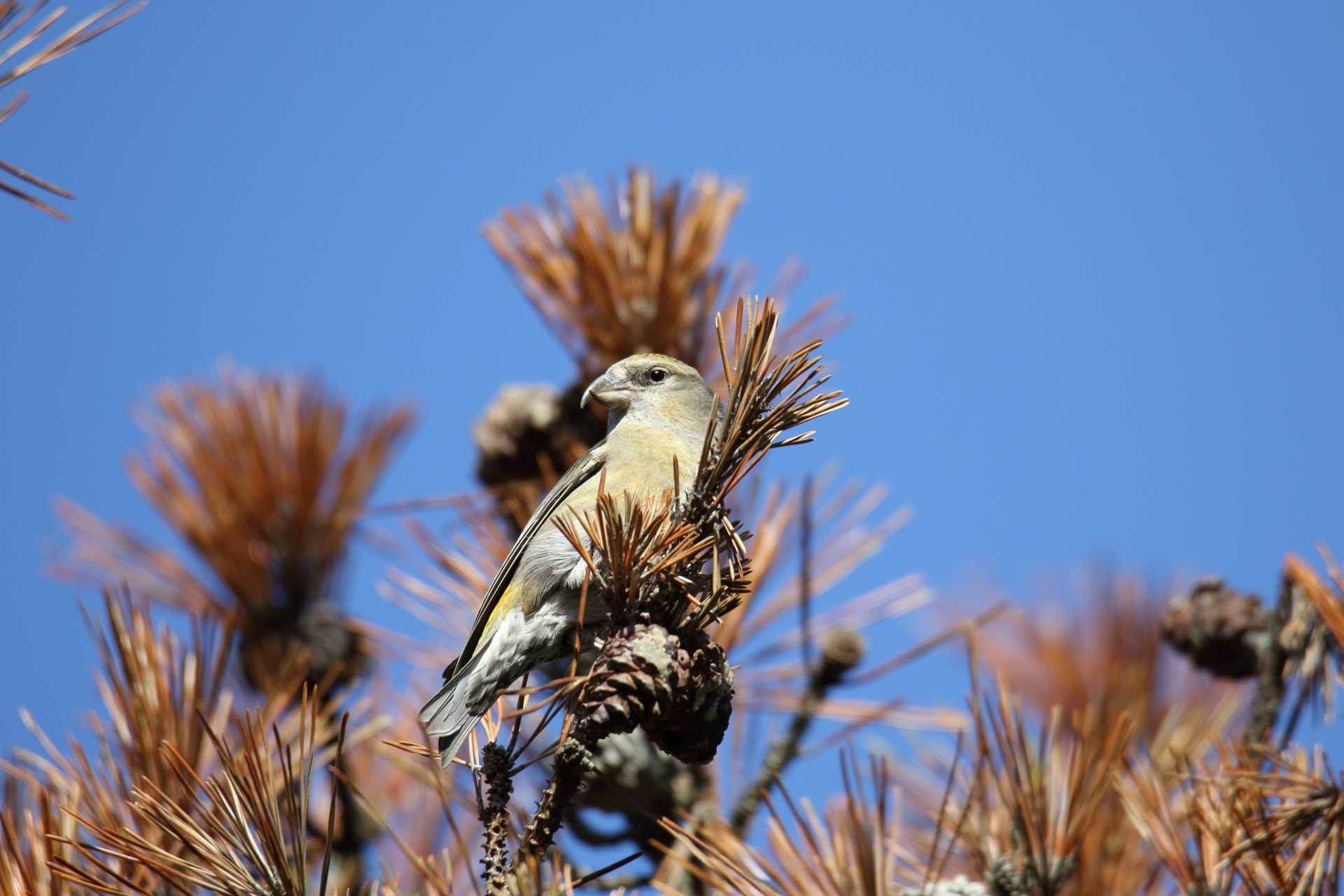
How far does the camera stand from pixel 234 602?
4.21 m

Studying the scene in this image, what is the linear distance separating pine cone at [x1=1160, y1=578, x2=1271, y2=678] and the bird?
147cm

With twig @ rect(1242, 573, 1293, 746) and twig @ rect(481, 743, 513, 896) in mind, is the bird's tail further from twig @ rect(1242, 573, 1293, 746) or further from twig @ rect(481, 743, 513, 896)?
twig @ rect(1242, 573, 1293, 746)

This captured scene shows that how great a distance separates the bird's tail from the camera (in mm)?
2516

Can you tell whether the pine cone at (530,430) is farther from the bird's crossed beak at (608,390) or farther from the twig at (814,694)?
the twig at (814,694)

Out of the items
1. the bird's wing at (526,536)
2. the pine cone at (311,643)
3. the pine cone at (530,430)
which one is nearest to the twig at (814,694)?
the bird's wing at (526,536)

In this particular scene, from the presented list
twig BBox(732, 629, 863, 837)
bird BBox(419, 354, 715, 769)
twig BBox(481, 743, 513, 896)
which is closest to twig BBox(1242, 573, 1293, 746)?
twig BBox(732, 629, 863, 837)

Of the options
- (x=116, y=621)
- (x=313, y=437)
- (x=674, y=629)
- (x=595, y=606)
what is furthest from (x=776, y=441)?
(x=313, y=437)

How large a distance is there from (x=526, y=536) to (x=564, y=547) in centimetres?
13

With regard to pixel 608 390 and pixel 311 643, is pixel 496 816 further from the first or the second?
pixel 311 643

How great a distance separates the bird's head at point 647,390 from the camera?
3.43 m

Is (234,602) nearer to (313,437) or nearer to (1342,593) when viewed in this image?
(313,437)

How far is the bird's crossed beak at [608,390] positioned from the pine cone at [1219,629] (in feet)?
5.52

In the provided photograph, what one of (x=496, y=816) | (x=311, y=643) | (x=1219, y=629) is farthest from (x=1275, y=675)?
(x=311, y=643)

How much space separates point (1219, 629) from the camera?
11.4 ft
